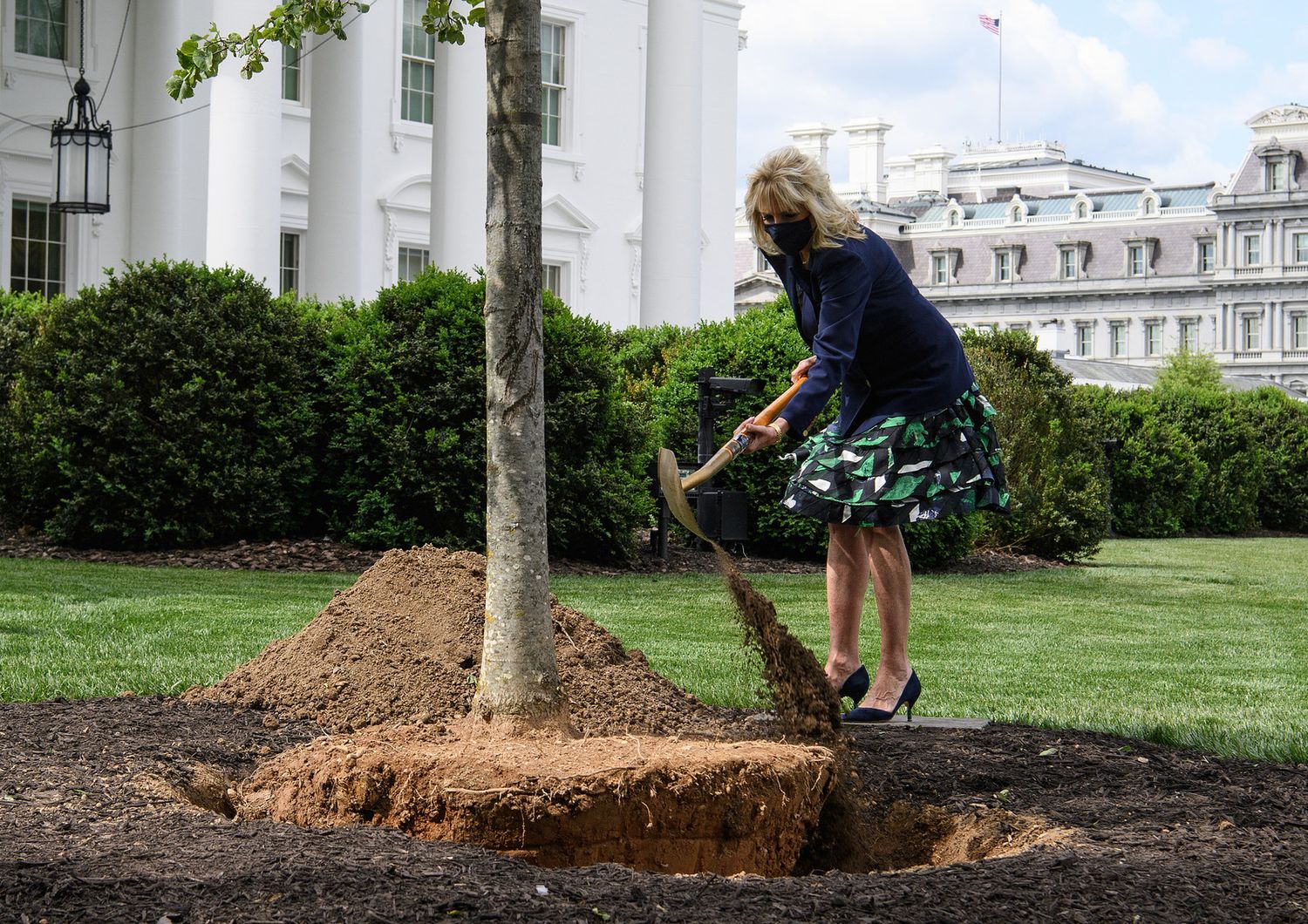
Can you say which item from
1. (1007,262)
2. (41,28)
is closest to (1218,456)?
(41,28)

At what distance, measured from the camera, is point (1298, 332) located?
6762cm

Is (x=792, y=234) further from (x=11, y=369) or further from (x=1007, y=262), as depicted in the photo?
(x=1007, y=262)

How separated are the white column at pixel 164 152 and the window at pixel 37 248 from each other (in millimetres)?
1213

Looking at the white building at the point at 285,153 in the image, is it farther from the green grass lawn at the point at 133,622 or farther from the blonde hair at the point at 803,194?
the blonde hair at the point at 803,194

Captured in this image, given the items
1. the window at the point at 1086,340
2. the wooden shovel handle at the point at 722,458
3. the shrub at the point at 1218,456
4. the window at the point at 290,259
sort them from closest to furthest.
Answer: the wooden shovel handle at the point at 722,458 < the window at the point at 290,259 < the shrub at the point at 1218,456 < the window at the point at 1086,340

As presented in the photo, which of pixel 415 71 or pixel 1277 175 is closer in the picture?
pixel 415 71

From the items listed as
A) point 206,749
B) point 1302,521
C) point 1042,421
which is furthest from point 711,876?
point 1302,521

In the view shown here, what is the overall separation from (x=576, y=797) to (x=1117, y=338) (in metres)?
73.2

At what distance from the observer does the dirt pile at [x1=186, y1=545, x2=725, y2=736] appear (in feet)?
14.7

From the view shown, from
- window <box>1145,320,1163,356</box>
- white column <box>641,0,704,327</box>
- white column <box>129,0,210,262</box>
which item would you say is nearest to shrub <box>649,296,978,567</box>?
white column <box>641,0,704,327</box>

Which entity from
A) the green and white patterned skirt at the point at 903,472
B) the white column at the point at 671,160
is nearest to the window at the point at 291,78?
the white column at the point at 671,160

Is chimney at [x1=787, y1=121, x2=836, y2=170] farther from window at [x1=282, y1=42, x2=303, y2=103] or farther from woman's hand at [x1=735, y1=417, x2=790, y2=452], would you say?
woman's hand at [x1=735, y1=417, x2=790, y2=452]

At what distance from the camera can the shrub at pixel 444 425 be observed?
35.2 feet

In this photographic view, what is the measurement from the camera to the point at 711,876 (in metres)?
2.78
